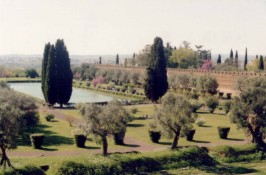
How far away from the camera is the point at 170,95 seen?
29547 mm

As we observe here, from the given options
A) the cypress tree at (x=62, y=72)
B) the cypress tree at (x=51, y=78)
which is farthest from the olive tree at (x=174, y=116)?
the cypress tree at (x=51, y=78)

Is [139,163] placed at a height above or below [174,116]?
below

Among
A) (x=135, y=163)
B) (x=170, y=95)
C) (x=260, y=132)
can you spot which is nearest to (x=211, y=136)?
(x=260, y=132)

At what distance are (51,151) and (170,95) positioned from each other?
33.6 ft

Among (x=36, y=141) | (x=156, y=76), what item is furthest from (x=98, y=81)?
(x=36, y=141)

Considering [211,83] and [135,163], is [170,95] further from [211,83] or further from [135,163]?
[211,83]

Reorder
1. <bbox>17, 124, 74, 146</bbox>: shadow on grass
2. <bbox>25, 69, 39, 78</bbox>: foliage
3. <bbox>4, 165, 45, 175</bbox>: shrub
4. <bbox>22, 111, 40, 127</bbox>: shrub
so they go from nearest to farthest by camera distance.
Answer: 1. <bbox>4, 165, 45, 175</bbox>: shrub
2. <bbox>17, 124, 74, 146</bbox>: shadow on grass
3. <bbox>22, 111, 40, 127</bbox>: shrub
4. <bbox>25, 69, 39, 78</bbox>: foliage

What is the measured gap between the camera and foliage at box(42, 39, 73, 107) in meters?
54.3

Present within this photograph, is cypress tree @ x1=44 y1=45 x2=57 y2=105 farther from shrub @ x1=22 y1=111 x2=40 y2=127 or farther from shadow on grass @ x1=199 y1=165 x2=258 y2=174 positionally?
shadow on grass @ x1=199 y1=165 x2=258 y2=174

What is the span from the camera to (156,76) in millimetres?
58062

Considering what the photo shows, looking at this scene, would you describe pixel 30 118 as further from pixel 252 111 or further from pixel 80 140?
pixel 252 111

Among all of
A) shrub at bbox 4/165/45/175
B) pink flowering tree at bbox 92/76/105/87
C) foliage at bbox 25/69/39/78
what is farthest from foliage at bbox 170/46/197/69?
shrub at bbox 4/165/45/175

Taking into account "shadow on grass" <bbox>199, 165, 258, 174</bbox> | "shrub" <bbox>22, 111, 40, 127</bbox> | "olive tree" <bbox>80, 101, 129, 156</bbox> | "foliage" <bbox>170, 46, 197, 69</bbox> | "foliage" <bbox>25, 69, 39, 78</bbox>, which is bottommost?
"shadow on grass" <bbox>199, 165, 258, 174</bbox>

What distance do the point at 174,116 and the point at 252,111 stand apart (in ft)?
21.8
